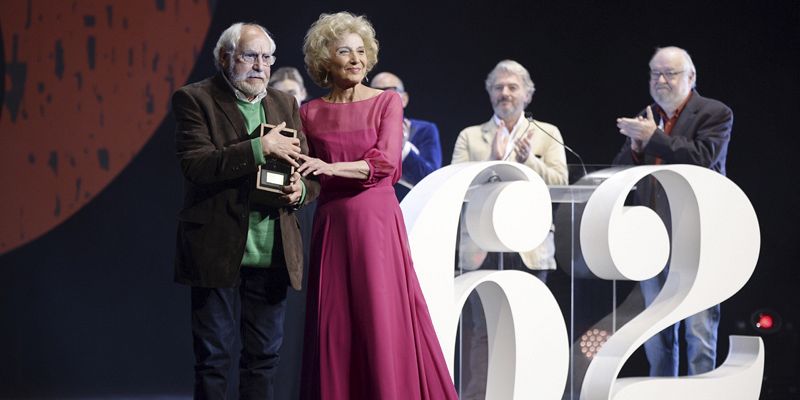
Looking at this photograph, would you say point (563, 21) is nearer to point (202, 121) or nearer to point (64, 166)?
point (64, 166)

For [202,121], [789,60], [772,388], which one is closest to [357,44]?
[202,121]

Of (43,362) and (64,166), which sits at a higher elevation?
(64,166)

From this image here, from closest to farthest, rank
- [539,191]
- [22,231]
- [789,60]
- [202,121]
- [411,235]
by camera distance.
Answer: [202,121] → [411,235] → [539,191] → [22,231] → [789,60]

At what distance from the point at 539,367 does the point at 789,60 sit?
3923mm

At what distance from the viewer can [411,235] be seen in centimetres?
344

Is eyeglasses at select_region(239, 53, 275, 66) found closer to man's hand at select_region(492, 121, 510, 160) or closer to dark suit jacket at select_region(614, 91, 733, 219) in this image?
dark suit jacket at select_region(614, 91, 733, 219)

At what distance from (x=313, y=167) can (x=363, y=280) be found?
0.43 metres

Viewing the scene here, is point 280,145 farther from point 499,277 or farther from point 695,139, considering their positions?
point 695,139

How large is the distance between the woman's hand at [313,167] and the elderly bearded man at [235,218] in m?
0.03

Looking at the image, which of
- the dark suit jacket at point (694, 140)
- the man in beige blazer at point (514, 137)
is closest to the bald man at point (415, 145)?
the man in beige blazer at point (514, 137)

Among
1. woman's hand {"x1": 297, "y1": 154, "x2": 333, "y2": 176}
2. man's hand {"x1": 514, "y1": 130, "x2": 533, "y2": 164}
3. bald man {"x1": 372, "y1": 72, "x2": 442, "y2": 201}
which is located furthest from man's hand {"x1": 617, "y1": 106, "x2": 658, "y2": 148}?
woman's hand {"x1": 297, "y1": 154, "x2": 333, "y2": 176}

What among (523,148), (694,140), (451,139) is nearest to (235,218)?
(523,148)

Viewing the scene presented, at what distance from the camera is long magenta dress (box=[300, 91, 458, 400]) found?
3.14 meters

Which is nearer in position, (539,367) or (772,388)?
(539,367)
